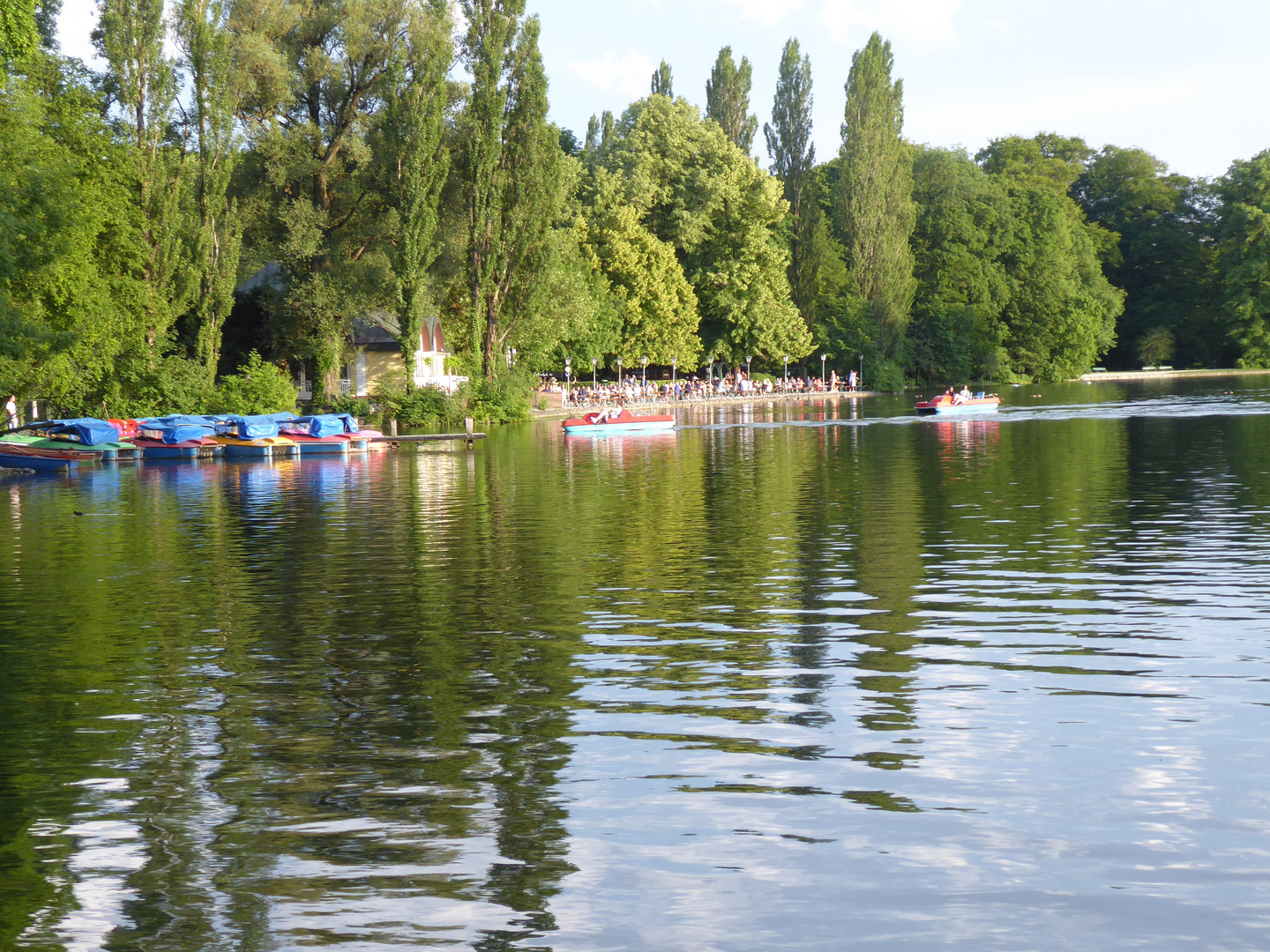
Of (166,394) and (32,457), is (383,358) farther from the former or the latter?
(32,457)

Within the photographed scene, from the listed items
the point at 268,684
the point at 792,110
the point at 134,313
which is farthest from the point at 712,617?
the point at 792,110

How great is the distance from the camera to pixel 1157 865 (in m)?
7.56

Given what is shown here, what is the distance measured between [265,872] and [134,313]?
5245 centimetres

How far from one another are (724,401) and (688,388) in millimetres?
3782

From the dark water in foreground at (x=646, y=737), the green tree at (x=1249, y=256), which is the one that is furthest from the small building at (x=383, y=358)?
the green tree at (x=1249, y=256)

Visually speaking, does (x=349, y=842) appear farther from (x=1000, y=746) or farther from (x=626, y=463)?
(x=626, y=463)

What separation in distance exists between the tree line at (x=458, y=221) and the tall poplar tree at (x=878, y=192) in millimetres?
218

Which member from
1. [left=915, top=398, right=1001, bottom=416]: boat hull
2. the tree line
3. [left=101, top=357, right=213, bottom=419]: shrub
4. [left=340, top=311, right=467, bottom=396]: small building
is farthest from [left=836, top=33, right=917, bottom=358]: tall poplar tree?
[left=101, top=357, right=213, bottom=419]: shrub

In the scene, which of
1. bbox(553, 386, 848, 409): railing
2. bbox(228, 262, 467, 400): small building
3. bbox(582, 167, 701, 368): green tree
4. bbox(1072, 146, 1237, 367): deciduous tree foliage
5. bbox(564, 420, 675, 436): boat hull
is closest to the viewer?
bbox(564, 420, 675, 436): boat hull

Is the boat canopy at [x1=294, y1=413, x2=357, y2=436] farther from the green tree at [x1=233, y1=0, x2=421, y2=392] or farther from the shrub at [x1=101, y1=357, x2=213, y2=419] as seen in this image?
the green tree at [x1=233, y1=0, x2=421, y2=392]

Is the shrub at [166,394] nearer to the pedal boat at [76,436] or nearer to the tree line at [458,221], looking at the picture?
the tree line at [458,221]

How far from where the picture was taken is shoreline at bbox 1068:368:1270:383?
433 feet

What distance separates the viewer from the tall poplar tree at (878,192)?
105375 mm

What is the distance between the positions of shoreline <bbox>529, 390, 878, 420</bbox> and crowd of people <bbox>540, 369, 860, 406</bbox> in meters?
0.50
